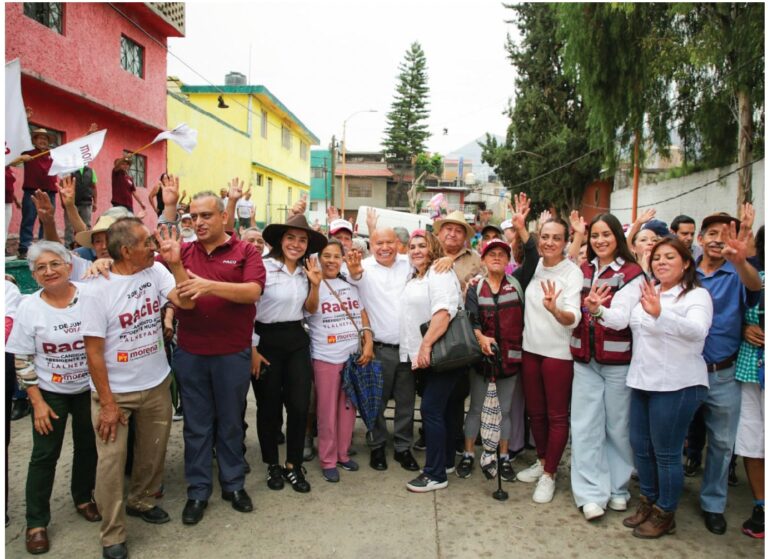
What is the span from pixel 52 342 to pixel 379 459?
254 centimetres

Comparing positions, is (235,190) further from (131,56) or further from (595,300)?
(131,56)

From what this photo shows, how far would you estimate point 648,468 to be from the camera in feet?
11.8

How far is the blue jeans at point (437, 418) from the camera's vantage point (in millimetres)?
4059

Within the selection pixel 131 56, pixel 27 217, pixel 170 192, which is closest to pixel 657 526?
pixel 170 192

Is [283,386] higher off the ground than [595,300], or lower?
lower

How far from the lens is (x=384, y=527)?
11.6 feet

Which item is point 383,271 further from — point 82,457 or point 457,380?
point 82,457

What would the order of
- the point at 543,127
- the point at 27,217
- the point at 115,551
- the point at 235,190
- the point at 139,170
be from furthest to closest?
1. the point at 543,127
2. the point at 139,170
3. the point at 27,217
4. the point at 235,190
5. the point at 115,551

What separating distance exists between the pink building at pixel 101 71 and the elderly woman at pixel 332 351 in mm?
7488

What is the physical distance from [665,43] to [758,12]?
2.26m

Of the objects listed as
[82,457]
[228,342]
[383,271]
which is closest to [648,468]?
[383,271]

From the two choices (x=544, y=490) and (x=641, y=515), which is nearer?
(x=641, y=515)

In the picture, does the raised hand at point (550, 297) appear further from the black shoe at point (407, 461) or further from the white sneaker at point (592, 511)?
the black shoe at point (407, 461)

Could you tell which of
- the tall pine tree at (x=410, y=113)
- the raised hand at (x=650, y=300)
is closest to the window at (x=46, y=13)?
the raised hand at (x=650, y=300)
